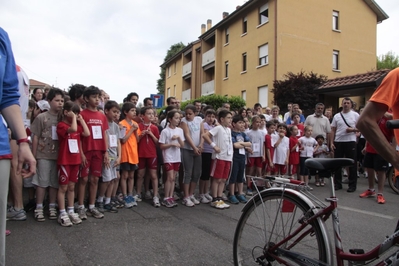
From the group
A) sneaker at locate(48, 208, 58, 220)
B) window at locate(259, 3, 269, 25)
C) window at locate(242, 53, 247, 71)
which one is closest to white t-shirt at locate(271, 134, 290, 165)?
sneaker at locate(48, 208, 58, 220)

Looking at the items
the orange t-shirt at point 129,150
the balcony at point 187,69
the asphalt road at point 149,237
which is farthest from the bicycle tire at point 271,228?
the balcony at point 187,69

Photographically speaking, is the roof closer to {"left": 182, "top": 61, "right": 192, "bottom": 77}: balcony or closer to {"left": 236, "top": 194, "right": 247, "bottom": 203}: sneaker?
{"left": 236, "top": 194, "right": 247, "bottom": 203}: sneaker

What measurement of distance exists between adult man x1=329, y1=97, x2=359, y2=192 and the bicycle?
5.43 metres

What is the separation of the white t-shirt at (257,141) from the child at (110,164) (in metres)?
3.19

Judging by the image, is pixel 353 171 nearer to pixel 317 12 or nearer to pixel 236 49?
pixel 317 12

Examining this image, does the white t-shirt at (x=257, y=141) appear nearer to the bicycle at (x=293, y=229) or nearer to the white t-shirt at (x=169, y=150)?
the white t-shirt at (x=169, y=150)

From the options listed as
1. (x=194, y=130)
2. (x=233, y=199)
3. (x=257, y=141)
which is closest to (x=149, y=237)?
(x=233, y=199)

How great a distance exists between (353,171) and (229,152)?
3368 millimetres

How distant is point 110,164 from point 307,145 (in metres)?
5.24

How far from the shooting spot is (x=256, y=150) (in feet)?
24.0

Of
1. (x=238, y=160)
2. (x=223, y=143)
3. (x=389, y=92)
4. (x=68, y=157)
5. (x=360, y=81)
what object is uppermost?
(x=360, y=81)

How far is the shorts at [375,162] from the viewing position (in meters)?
6.51

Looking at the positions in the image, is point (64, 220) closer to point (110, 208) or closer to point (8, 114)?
point (110, 208)

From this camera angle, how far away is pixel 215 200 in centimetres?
607
